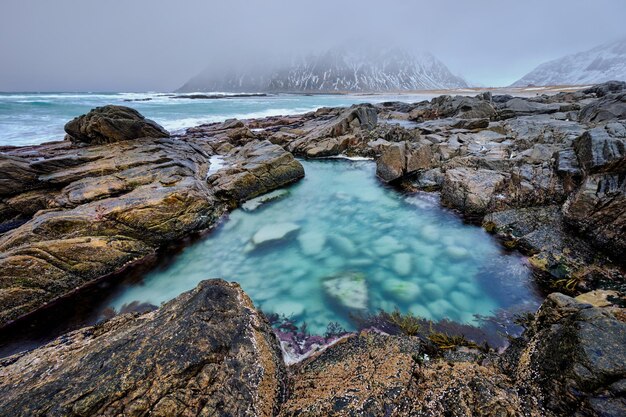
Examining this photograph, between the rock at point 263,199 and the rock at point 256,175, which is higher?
the rock at point 256,175

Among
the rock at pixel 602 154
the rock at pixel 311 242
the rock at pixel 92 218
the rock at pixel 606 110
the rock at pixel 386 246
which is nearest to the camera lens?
the rock at pixel 92 218

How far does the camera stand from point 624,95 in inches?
806

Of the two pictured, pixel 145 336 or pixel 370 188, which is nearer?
pixel 145 336

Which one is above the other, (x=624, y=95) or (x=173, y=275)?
(x=624, y=95)

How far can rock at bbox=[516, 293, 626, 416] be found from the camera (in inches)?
110

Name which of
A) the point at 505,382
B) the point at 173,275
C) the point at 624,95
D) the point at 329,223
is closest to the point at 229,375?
the point at 505,382

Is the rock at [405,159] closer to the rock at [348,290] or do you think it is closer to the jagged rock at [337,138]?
the jagged rock at [337,138]

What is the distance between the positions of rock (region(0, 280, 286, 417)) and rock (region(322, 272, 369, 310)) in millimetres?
2406

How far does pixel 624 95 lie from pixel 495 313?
26.8 meters

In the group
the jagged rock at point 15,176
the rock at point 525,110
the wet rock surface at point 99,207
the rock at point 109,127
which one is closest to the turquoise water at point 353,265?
the wet rock surface at point 99,207

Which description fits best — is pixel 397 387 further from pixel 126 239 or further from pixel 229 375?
pixel 126 239

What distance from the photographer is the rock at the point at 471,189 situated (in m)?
9.55

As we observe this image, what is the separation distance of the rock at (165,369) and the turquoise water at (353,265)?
2180mm

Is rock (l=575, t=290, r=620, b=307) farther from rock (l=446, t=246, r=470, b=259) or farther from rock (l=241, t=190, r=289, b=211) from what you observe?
rock (l=241, t=190, r=289, b=211)
